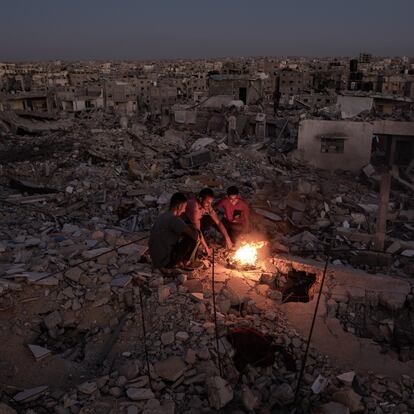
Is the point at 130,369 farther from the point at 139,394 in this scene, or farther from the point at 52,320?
the point at 52,320

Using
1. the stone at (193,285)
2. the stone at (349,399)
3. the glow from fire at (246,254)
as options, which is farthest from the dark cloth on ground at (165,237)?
the stone at (349,399)

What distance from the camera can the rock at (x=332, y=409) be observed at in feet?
11.2

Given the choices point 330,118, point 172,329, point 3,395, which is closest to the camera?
point 3,395

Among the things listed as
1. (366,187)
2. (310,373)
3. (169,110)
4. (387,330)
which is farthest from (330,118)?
(310,373)

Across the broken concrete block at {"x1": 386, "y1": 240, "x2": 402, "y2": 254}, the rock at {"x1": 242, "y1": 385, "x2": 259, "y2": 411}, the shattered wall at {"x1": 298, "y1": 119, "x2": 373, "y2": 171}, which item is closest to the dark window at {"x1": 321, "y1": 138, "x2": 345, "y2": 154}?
the shattered wall at {"x1": 298, "y1": 119, "x2": 373, "y2": 171}

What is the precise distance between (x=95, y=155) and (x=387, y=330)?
467 inches

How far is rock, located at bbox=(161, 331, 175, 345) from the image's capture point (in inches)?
168

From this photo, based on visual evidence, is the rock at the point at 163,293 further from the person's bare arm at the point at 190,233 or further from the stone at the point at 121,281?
the person's bare arm at the point at 190,233

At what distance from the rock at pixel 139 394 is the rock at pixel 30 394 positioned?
753 mm

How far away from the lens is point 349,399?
360cm

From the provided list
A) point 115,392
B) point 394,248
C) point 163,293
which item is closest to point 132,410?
point 115,392

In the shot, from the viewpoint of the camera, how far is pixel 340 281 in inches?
237

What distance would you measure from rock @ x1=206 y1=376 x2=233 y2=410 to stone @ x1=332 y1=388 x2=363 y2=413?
3.09 feet

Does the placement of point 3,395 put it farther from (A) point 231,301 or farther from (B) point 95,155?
(B) point 95,155
